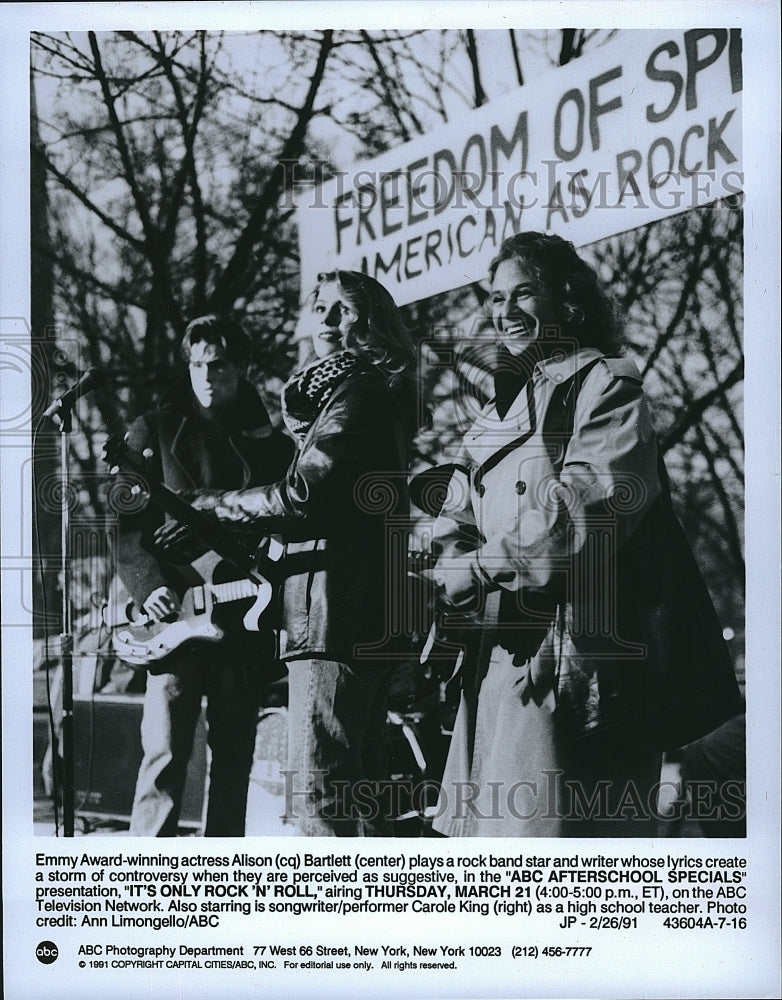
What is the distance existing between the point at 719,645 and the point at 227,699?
1.33 m

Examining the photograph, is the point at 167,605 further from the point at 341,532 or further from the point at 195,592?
the point at 341,532

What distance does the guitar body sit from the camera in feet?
9.38

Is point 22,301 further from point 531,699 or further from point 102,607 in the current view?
point 531,699

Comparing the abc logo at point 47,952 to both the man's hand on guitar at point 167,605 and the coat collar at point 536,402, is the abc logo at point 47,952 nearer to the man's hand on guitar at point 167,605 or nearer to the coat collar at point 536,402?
the man's hand on guitar at point 167,605

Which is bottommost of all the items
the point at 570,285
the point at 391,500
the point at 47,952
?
the point at 47,952

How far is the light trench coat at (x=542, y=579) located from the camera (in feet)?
9.10

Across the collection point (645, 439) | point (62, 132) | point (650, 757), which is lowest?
point (650, 757)

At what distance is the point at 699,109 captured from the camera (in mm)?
2805

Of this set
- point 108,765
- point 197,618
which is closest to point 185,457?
point 197,618

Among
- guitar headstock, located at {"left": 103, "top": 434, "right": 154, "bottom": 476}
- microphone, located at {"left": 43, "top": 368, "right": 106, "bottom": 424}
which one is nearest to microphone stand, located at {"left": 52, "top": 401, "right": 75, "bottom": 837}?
microphone, located at {"left": 43, "top": 368, "right": 106, "bottom": 424}

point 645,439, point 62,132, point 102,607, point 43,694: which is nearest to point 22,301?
point 62,132

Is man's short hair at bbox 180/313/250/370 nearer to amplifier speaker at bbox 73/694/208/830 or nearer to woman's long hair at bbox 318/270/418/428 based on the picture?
woman's long hair at bbox 318/270/418/428

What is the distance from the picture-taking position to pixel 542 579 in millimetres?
2779

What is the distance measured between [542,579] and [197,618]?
0.94m
